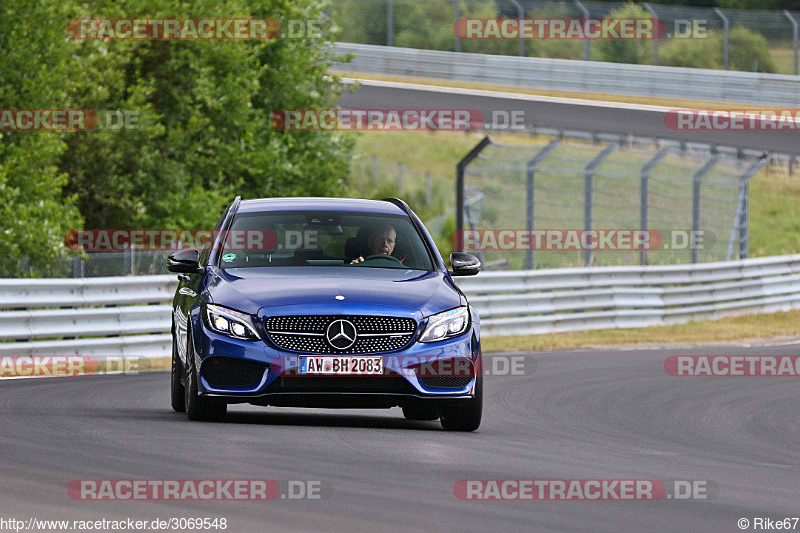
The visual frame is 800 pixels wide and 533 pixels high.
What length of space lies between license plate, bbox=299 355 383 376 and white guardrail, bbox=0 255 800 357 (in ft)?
22.9

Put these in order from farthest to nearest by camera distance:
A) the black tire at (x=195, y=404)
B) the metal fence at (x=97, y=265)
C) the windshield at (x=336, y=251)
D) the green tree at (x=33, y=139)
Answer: the green tree at (x=33, y=139) → the metal fence at (x=97, y=265) → the windshield at (x=336, y=251) → the black tire at (x=195, y=404)

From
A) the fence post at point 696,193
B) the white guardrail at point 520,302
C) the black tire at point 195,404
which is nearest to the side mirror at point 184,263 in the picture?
the black tire at point 195,404

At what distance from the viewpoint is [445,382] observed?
948cm

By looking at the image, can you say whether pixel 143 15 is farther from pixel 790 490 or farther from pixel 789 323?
pixel 790 490

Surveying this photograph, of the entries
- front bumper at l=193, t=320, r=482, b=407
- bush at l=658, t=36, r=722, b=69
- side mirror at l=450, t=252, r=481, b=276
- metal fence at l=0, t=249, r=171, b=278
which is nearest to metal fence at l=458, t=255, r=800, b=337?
metal fence at l=0, t=249, r=171, b=278

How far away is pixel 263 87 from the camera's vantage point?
28.5 m

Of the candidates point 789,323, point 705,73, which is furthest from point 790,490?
point 705,73

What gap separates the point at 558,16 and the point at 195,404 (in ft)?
111

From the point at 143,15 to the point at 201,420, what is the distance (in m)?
17.0

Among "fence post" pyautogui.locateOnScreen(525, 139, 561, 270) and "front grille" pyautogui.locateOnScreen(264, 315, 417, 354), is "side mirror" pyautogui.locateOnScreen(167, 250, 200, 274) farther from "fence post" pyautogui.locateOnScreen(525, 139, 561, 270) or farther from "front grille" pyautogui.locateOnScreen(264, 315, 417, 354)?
"fence post" pyautogui.locateOnScreen(525, 139, 561, 270)

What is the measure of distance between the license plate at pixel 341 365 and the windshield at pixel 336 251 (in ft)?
3.79

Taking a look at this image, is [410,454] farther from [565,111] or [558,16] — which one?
[565,111]

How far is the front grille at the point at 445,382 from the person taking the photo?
940 cm

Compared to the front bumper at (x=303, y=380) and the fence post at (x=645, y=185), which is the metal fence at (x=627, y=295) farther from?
the front bumper at (x=303, y=380)
